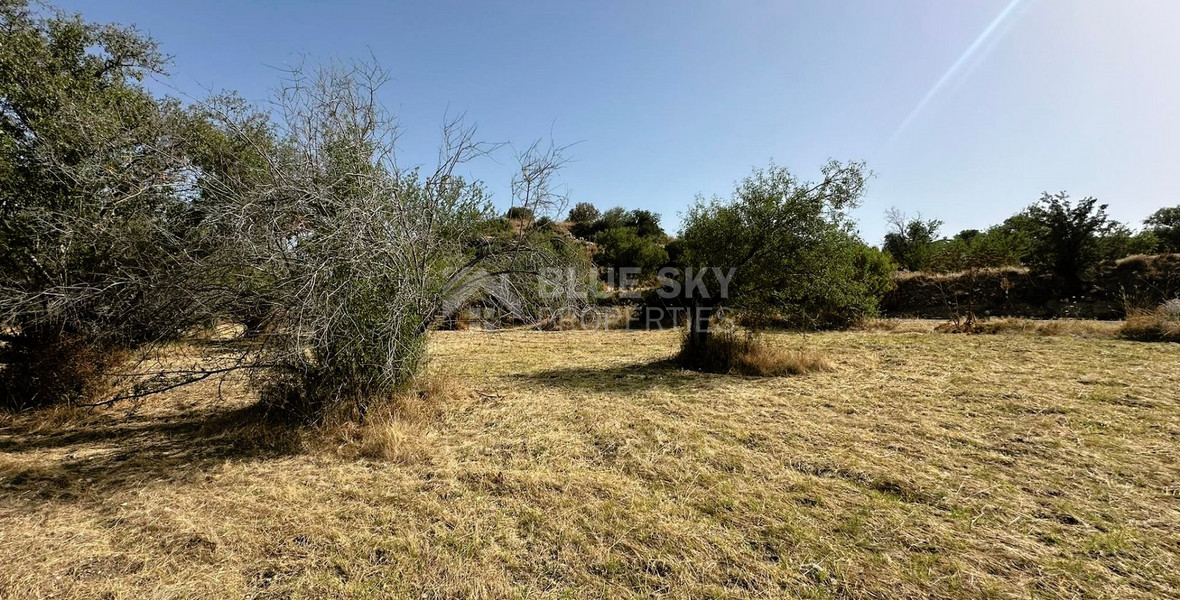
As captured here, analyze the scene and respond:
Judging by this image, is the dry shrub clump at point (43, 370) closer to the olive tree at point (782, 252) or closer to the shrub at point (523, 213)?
the shrub at point (523, 213)

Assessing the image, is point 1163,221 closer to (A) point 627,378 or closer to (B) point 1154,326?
(B) point 1154,326

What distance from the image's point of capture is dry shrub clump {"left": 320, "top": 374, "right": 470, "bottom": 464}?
3.90m

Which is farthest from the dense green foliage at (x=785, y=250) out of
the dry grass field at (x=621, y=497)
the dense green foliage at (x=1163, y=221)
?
the dense green foliage at (x=1163, y=221)

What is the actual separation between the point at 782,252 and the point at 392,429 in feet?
20.5

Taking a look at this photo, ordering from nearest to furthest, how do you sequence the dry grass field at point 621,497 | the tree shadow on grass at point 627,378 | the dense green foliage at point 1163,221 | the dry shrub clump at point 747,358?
the dry grass field at point 621,497
the tree shadow on grass at point 627,378
the dry shrub clump at point 747,358
the dense green foliage at point 1163,221

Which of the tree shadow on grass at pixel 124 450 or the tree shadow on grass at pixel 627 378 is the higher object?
the tree shadow on grass at pixel 627 378

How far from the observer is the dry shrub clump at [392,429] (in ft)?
12.8

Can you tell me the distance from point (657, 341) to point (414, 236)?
8.22 m

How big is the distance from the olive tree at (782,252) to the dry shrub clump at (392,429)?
4783 millimetres

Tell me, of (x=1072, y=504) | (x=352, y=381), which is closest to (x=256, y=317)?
(x=352, y=381)

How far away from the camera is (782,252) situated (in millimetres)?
7176

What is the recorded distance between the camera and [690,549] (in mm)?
2469

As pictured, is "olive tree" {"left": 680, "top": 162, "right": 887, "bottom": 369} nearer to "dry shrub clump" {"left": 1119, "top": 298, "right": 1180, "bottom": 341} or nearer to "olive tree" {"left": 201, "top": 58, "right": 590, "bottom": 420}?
"olive tree" {"left": 201, "top": 58, "right": 590, "bottom": 420}

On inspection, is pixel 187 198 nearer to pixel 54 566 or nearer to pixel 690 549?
pixel 54 566
